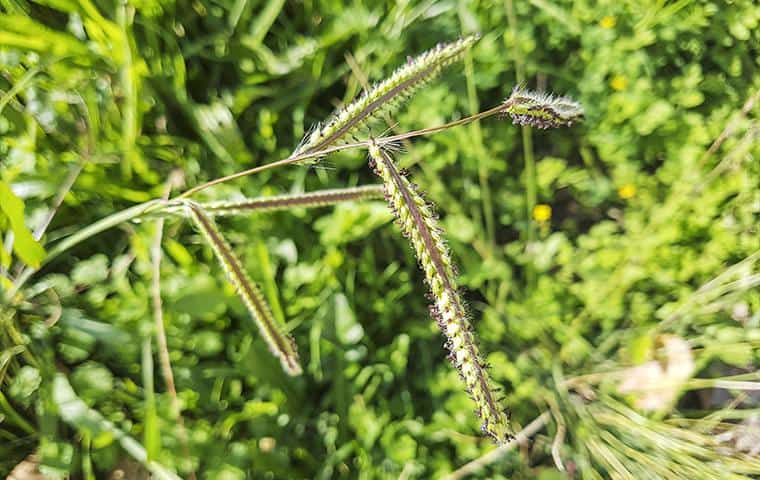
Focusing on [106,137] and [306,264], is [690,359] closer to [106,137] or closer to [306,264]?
[306,264]

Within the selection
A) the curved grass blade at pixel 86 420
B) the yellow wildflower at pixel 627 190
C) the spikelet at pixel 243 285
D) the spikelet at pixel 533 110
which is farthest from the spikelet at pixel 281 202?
the yellow wildflower at pixel 627 190

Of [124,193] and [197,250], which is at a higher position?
[124,193]

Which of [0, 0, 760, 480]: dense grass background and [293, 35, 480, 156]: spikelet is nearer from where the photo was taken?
[293, 35, 480, 156]: spikelet

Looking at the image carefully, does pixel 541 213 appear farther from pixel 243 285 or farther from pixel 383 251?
pixel 243 285

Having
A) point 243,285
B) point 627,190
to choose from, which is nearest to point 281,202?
point 243,285

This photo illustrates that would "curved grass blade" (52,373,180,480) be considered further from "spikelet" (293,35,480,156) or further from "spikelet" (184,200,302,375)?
"spikelet" (293,35,480,156)

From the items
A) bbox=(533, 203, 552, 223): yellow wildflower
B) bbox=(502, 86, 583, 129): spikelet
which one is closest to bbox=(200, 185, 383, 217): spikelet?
bbox=(502, 86, 583, 129): spikelet

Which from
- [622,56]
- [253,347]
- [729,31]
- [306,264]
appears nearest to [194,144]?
[306,264]
